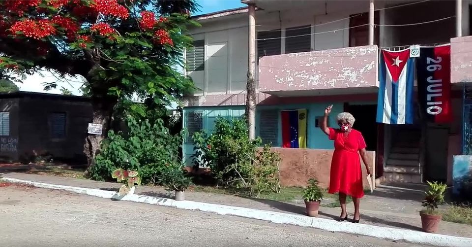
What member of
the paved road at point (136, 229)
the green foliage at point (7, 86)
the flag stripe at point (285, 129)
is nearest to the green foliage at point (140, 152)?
the paved road at point (136, 229)

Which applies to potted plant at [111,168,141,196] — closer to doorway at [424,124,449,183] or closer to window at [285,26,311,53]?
window at [285,26,311,53]

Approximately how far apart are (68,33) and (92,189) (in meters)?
4.30

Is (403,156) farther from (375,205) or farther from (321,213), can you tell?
(321,213)

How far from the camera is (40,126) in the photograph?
21.5m

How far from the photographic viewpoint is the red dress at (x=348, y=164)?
7734 mm

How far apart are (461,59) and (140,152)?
8.20m

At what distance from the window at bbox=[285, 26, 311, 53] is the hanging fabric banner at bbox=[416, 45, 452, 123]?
3835mm

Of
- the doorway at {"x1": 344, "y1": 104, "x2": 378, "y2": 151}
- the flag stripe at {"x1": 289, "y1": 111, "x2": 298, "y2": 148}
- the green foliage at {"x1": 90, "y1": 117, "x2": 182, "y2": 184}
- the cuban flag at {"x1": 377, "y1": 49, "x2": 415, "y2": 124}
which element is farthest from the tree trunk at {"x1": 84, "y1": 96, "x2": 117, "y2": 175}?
the cuban flag at {"x1": 377, "y1": 49, "x2": 415, "y2": 124}

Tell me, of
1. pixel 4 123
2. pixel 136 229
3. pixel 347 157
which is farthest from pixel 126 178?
pixel 4 123

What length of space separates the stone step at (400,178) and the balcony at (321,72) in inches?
99.2

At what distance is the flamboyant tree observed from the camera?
12719 millimetres

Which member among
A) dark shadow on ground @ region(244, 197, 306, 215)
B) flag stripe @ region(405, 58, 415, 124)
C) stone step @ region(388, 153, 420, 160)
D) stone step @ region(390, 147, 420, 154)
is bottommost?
dark shadow on ground @ region(244, 197, 306, 215)

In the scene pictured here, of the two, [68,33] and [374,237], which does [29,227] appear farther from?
[68,33]

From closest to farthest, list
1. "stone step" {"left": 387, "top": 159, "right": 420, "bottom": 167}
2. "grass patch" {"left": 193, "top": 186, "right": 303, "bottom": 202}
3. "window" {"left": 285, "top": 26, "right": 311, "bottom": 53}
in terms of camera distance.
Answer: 1. "grass patch" {"left": 193, "top": 186, "right": 303, "bottom": 202}
2. "stone step" {"left": 387, "top": 159, "right": 420, "bottom": 167}
3. "window" {"left": 285, "top": 26, "right": 311, "bottom": 53}
